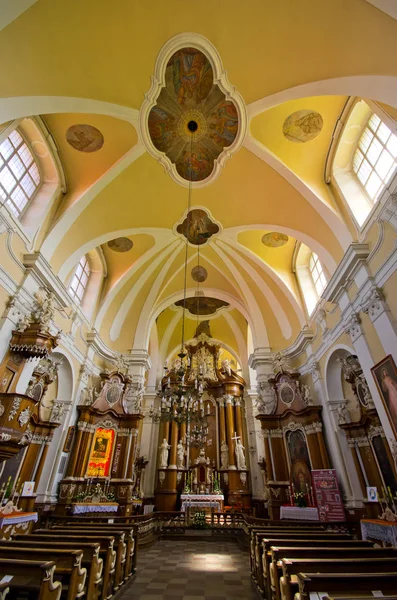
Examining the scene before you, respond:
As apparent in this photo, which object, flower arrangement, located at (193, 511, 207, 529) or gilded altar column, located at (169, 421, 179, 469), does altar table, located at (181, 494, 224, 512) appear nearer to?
flower arrangement, located at (193, 511, 207, 529)

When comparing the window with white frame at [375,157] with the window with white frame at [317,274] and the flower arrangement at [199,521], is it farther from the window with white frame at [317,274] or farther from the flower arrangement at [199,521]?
the flower arrangement at [199,521]

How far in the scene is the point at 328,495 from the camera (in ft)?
31.3

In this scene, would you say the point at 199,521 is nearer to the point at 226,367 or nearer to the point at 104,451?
the point at 104,451

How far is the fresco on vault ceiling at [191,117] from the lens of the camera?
8.16 m

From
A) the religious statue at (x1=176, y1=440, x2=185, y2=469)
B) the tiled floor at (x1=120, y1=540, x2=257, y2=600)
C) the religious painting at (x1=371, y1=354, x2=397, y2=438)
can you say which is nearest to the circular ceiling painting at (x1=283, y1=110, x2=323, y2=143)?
the religious painting at (x1=371, y1=354, x2=397, y2=438)

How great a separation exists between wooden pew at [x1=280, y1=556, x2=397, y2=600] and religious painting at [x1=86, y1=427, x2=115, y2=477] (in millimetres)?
10515

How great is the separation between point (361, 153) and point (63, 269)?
10551 mm

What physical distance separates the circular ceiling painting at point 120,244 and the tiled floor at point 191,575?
11.4 m

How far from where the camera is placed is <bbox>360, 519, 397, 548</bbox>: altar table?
20.2ft

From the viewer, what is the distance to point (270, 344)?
15.2 meters

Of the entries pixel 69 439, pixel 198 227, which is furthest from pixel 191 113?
pixel 69 439

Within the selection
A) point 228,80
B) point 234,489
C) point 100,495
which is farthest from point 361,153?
point 234,489

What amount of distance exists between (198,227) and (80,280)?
5.79m

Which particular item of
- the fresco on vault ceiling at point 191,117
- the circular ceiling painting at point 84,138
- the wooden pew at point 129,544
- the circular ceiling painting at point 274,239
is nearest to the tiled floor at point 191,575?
the wooden pew at point 129,544
